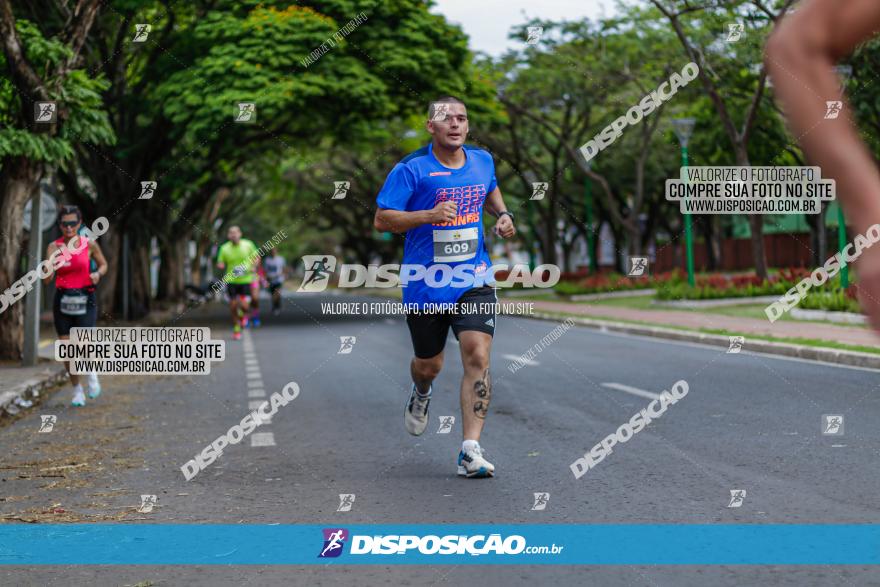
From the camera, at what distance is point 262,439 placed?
28.8 ft

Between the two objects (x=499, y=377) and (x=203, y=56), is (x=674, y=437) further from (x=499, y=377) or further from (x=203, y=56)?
(x=203, y=56)

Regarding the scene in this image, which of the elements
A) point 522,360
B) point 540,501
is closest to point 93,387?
point 522,360

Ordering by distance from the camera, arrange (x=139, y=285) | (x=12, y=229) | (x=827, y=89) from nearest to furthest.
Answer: (x=827, y=89), (x=12, y=229), (x=139, y=285)

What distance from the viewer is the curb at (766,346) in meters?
13.2

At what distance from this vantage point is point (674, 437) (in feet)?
26.6

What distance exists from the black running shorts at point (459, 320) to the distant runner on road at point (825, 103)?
5.22 metres

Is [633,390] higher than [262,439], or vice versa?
[633,390]

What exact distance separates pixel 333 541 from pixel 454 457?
2.49 metres

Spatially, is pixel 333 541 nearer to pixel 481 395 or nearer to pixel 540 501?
pixel 540 501

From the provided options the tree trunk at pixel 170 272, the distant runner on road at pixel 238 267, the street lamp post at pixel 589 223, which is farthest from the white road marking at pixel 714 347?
the tree trunk at pixel 170 272

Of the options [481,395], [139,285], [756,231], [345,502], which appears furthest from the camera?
[139,285]

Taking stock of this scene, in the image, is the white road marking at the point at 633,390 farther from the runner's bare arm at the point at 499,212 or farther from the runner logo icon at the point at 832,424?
the runner's bare arm at the point at 499,212

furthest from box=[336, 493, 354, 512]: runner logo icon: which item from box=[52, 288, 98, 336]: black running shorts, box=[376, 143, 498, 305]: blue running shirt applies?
box=[52, 288, 98, 336]: black running shorts

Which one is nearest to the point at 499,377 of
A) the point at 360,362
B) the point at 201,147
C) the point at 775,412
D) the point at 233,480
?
the point at 360,362
